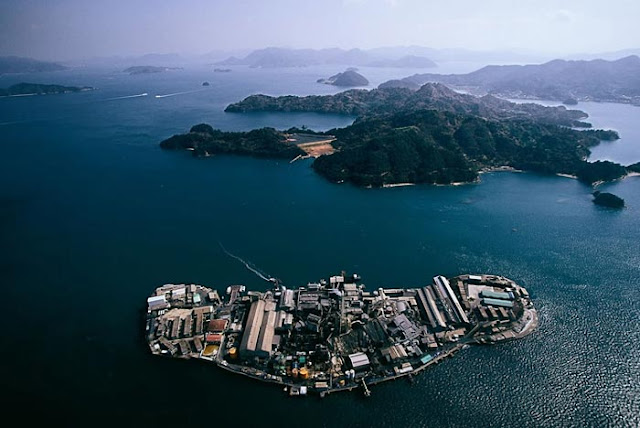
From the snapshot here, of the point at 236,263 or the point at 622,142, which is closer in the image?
the point at 236,263

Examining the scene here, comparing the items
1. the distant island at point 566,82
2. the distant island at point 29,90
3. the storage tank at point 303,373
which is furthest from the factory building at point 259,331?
the distant island at point 29,90

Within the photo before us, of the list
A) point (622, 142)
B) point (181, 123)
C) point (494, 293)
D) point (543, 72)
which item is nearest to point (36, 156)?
point (181, 123)

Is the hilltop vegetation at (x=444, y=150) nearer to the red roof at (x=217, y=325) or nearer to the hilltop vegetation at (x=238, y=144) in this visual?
the hilltop vegetation at (x=238, y=144)

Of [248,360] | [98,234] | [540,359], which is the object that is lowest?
[540,359]

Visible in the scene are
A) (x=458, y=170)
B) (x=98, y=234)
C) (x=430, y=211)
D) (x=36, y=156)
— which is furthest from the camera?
(x=36, y=156)

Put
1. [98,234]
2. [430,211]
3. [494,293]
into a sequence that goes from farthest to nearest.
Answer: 1. [430,211]
2. [98,234]
3. [494,293]

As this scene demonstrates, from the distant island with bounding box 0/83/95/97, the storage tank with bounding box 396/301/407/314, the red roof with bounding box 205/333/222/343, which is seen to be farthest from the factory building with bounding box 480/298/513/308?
the distant island with bounding box 0/83/95/97

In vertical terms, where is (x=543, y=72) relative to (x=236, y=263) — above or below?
above

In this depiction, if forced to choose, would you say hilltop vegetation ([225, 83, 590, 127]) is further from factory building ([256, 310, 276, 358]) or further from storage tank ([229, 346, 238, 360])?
storage tank ([229, 346, 238, 360])

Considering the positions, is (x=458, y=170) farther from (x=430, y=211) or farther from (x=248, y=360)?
(x=248, y=360)
